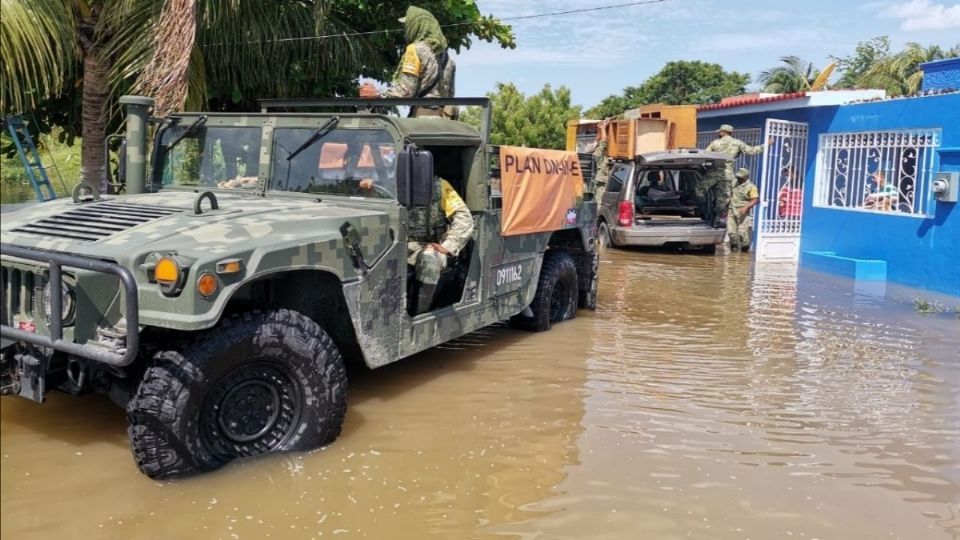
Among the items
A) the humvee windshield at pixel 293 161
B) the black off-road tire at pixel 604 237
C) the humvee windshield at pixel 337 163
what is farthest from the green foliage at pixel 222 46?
the black off-road tire at pixel 604 237

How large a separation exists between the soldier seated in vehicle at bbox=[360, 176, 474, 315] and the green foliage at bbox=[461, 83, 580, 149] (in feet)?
94.0

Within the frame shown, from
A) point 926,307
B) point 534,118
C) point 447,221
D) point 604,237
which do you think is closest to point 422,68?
point 447,221

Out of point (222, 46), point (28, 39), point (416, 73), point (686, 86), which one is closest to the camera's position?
point (28, 39)

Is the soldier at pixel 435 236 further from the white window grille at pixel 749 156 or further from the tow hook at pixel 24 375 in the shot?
the white window grille at pixel 749 156

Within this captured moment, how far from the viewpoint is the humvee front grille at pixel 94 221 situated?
398 centimetres

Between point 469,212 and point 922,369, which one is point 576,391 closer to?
point 469,212

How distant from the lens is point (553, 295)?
7.50m

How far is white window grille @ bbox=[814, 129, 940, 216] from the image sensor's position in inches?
445

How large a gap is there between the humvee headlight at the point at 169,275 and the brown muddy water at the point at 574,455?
2.37 ft

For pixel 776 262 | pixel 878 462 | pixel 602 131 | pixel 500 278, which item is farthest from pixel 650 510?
pixel 602 131

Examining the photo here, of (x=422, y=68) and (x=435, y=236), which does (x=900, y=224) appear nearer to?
(x=422, y=68)

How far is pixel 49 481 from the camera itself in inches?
146

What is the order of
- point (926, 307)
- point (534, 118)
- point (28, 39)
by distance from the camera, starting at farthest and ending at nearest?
point (534, 118), point (926, 307), point (28, 39)

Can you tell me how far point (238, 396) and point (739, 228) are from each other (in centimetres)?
1179
